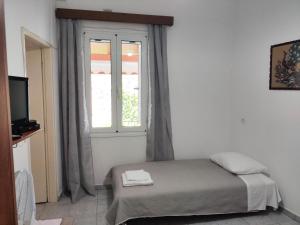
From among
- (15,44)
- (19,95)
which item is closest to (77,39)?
(15,44)

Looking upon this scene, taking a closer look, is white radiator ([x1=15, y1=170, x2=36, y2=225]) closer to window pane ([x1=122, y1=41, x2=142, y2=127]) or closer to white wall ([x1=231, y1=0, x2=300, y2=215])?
window pane ([x1=122, y1=41, x2=142, y2=127])

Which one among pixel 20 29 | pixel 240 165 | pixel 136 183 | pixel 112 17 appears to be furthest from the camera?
pixel 112 17

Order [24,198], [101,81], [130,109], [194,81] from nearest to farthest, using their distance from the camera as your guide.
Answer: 1. [24,198]
2. [101,81]
3. [130,109]
4. [194,81]

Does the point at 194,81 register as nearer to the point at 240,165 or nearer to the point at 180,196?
the point at 240,165

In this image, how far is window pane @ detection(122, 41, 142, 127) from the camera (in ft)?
11.5

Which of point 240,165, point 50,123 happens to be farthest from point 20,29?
point 240,165

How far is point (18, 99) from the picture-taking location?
1689 mm

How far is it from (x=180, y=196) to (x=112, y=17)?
2.47m

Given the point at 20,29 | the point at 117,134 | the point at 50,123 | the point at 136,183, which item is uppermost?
the point at 20,29

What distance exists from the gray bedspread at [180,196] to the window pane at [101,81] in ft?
3.10

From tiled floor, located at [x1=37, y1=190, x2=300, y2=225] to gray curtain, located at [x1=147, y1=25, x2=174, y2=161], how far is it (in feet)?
3.36

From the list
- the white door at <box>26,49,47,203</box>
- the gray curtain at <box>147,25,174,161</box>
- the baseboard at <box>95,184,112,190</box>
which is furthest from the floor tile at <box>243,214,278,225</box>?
the white door at <box>26,49,47,203</box>

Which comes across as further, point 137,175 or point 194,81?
point 194,81

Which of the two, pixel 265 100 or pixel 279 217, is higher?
pixel 265 100
